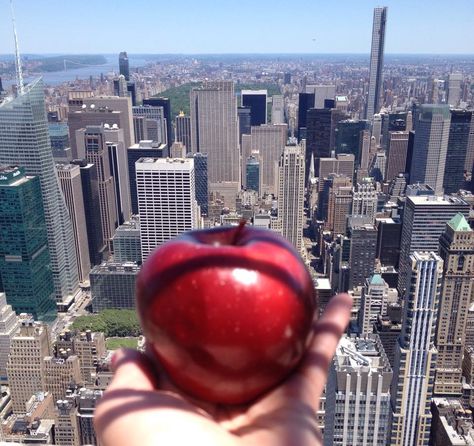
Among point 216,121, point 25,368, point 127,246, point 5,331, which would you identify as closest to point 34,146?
point 127,246

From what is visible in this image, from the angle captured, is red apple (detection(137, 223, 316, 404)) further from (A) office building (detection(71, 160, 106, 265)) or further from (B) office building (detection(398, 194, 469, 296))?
(A) office building (detection(71, 160, 106, 265))

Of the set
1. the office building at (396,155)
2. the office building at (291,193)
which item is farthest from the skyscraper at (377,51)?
the office building at (291,193)

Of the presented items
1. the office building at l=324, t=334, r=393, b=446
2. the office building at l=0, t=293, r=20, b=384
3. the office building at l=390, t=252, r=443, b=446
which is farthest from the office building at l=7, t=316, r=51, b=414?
the office building at l=390, t=252, r=443, b=446

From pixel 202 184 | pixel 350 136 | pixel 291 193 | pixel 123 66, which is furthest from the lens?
pixel 123 66

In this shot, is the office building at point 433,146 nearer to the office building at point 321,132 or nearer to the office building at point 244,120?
the office building at point 321,132

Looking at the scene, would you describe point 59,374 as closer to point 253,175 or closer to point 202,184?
point 202,184

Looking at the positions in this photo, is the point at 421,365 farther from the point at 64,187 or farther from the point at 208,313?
the point at 64,187
